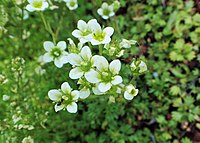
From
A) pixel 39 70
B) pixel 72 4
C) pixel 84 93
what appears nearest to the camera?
pixel 84 93

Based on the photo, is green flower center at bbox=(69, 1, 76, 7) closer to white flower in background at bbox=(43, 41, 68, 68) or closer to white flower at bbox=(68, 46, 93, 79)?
white flower in background at bbox=(43, 41, 68, 68)

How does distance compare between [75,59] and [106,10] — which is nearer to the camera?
[75,59]

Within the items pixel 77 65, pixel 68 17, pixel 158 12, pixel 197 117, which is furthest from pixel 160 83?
pixel 77 65

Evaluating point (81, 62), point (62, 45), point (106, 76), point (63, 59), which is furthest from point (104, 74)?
point (62, 45)

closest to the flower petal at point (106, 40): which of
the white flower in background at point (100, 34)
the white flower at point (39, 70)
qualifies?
the white flower in background at point (100, 34)

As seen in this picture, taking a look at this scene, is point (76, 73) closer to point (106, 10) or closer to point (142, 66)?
point (142, 66)

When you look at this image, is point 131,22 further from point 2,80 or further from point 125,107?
point 2,80

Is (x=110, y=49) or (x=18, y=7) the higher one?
(x=18, y=7)

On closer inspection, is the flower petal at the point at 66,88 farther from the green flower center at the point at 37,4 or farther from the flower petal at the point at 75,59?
the green flower center at the point at 37,4
